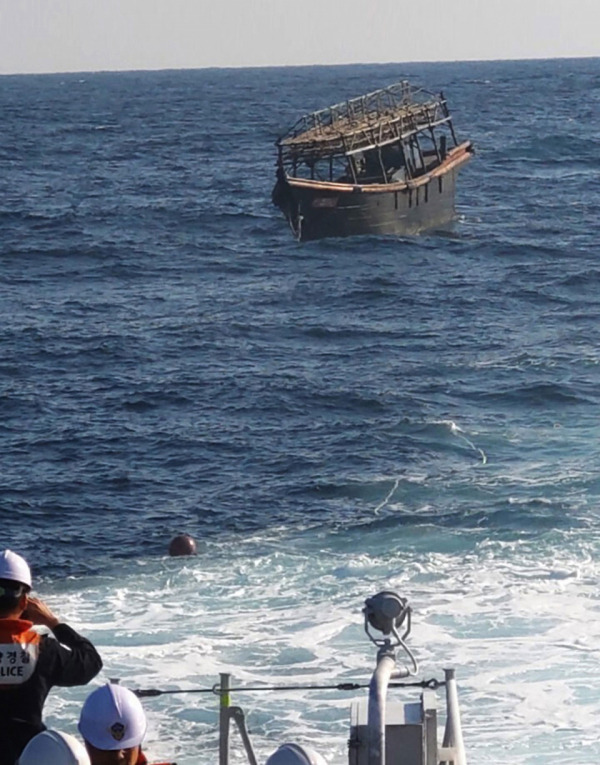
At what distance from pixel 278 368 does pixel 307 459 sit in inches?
288

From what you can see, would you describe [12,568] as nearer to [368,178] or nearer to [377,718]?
[377,718]

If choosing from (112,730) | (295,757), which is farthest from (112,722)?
(295,757)

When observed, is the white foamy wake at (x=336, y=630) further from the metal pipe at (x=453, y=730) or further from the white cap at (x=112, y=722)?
the white cap at (x=112, y=722)

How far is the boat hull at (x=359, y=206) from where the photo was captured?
163 ft

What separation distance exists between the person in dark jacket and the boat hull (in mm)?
42107

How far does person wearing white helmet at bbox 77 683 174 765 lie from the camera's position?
6164mm

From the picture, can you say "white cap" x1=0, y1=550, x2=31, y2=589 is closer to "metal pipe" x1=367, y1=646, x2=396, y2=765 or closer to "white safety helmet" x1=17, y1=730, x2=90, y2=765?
"white safety helmet" x1=17, y1=730, x2=90, y2=765

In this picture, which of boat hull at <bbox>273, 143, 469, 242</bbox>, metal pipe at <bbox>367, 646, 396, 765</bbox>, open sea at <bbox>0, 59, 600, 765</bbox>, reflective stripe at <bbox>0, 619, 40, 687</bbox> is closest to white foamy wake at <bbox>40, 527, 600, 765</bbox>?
open sea at <bbox>0, 59, 600, 765</bbox>

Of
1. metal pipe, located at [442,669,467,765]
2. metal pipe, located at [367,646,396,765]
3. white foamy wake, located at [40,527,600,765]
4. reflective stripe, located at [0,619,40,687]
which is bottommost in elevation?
white foamy wake, located at [40,527,600,765]

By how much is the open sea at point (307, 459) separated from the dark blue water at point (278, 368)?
0.10 meters

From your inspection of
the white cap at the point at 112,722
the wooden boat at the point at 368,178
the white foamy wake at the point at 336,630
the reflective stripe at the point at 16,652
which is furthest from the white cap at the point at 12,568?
the wooden boat at the point at 368,178

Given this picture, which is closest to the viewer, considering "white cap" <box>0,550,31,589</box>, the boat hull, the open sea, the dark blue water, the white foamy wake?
"white cap" <box>0,550,31,589</box>

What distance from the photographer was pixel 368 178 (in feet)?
172

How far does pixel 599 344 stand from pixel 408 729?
2630 centimetres
